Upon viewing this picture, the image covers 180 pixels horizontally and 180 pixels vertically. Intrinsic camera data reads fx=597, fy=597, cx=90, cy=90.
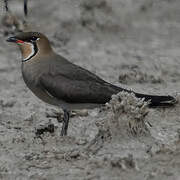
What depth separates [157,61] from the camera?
1025 cm

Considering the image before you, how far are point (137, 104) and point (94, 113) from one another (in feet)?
5.56

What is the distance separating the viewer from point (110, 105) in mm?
6004

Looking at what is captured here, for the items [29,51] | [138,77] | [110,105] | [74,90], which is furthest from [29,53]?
[138,77]

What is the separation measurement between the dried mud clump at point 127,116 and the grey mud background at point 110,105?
1 centimetres

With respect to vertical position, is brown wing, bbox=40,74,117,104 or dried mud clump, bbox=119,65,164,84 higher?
brown wing, bbox=40,74,117,104

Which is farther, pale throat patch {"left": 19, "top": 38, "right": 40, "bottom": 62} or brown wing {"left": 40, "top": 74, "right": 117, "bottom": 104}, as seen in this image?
pale throat patch {"left": 19, "top": 38, "right": 40, "bottom": 62}

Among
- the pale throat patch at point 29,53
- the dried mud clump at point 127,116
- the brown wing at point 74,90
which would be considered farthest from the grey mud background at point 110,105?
the pale throat patch at point 29,53

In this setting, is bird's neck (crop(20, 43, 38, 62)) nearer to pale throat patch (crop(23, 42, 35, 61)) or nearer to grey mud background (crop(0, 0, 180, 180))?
pale throat patch (crop(23, 42, 35, 61))

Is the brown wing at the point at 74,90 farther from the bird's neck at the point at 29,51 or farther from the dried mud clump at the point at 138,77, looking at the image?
the dried mud clump at the point at 138,77

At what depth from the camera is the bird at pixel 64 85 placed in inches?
253

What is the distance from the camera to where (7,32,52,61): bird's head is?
6.72 metres

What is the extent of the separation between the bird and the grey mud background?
0.23 m

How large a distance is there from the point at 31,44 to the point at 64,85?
2.27 feet

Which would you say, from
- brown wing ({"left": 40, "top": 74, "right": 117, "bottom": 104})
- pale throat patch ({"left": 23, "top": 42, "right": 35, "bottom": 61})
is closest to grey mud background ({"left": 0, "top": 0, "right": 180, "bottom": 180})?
brown wing ({"left": 40, "top": 74, "right": 117, "bottom": 104})
